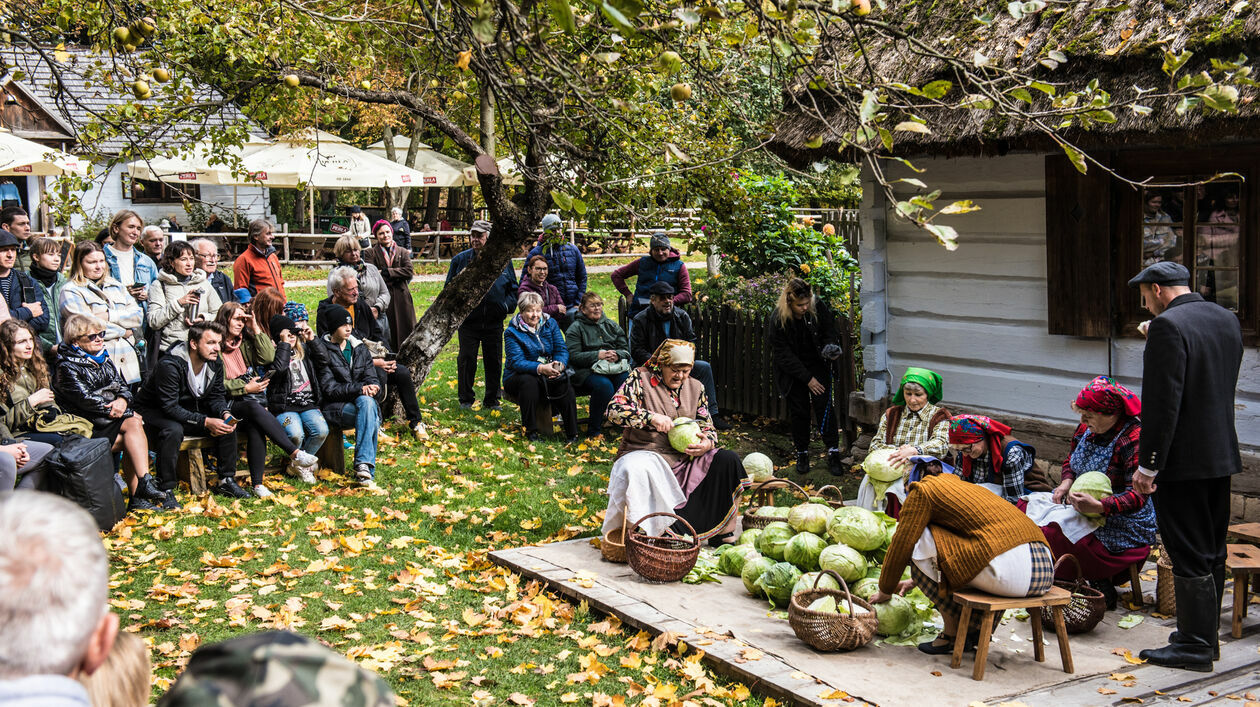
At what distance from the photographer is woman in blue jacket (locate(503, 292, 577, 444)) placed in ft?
37.3

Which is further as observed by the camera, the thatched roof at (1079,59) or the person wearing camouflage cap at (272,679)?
the thatched roof at (1079,59)

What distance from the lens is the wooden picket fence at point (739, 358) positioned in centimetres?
1234

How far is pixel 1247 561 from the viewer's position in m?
6.35

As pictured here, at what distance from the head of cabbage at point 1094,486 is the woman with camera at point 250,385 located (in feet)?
19.9

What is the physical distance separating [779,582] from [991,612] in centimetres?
140

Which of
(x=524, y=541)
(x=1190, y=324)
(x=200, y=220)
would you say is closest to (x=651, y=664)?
(x=524, y=541)

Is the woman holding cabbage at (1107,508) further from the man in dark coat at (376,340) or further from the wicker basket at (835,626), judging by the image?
the man in dark coat at (376,340)

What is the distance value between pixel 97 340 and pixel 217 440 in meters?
1.24

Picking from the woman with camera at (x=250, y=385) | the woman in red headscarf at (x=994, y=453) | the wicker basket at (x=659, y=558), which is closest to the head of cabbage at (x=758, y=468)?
the wicker basket at (x=659, y=558)

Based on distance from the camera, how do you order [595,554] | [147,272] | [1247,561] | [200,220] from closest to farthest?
[1247,561] → [595,554] → [147,272] → [200,220]

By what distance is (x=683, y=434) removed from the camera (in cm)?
766

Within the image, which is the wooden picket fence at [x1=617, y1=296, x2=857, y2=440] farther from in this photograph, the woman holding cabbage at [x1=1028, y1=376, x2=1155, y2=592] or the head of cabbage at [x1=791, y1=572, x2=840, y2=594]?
the head of cabbage at [x1=791, y1=572, x2=840, y2=594]

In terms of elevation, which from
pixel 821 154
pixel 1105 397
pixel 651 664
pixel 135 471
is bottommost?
pixel 651 664

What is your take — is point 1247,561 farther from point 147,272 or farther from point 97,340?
point 147,272
